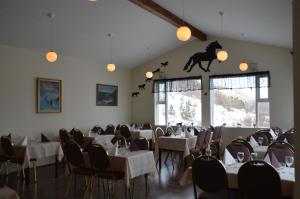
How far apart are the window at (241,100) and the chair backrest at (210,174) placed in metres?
5.71

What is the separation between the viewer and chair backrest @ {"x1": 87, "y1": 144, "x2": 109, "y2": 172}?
4.03 meters

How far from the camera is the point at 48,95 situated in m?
7.43

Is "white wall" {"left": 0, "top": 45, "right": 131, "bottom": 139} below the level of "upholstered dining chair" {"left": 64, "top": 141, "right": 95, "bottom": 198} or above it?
above

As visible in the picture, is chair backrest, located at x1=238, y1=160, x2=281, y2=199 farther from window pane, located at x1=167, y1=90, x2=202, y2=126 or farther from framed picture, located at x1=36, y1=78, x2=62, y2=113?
window pane, located at x1=167, y1=90, x2=202, y2=126

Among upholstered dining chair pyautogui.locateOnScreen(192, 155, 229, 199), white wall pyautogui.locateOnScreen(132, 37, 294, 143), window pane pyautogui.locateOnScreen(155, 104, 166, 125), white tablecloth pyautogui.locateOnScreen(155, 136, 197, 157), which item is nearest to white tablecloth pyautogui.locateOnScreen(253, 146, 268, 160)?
upholstered dining chair pyautogui.locateOnScreen(192, 155, 229, 199)

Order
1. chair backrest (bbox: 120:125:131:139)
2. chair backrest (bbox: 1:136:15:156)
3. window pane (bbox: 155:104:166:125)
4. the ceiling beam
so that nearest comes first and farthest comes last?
chair backrest (bbox: 1:136:15:156) → the ceiling beam → chair backrest (bbox: 120:125:131:139) → window pane (bbox: 155:104:166:125)

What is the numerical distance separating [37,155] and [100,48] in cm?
363

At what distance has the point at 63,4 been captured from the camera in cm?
561

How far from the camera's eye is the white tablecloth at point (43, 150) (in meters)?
5.54

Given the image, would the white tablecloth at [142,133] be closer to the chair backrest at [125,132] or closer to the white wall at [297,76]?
the chair backrest at [125,132]

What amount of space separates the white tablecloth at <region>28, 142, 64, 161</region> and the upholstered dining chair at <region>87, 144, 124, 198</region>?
74.0 inches

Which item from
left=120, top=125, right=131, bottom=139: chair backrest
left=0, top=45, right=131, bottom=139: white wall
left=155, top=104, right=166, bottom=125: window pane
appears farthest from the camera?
→ left=155, top=104, right=166, bottom=125: window pane

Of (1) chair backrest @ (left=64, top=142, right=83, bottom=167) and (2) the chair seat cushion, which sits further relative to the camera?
(1) chair backrest @ (left=64, top=142, right=83, bottom=167)

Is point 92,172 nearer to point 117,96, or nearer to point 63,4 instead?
point 63,4
